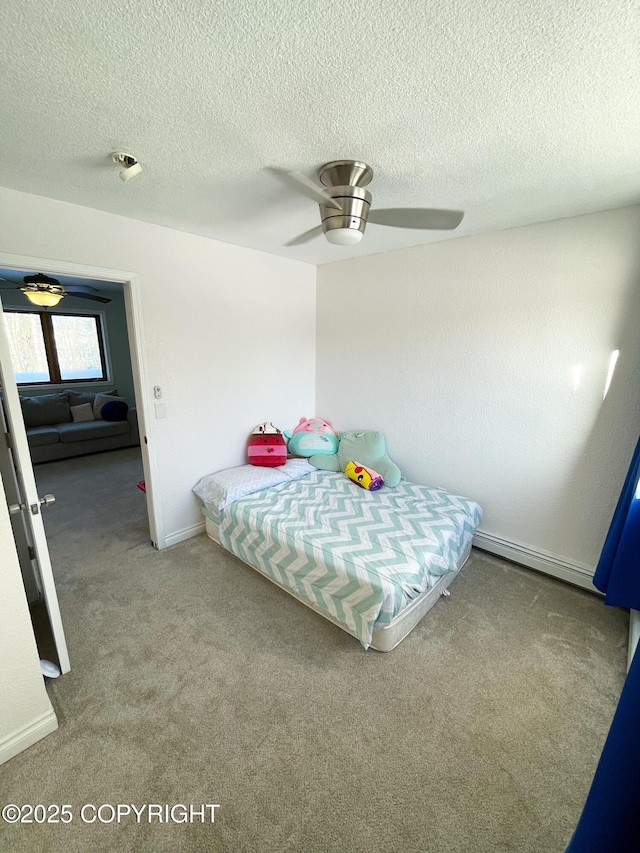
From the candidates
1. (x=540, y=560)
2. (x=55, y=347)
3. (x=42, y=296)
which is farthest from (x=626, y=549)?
(x=55, y=347)

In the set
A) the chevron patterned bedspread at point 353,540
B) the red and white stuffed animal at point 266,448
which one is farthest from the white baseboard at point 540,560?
the red and white stuffed animal at point 266,448

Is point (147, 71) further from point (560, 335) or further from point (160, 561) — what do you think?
point (160, 561)

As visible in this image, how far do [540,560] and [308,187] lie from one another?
2816 mm

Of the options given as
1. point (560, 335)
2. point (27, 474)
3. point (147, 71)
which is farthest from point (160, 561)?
point (560, 335)

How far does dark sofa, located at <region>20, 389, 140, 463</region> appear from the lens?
4.83 m

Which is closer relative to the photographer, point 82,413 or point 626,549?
point 626,549

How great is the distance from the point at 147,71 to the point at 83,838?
2.51m

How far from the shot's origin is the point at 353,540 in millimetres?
2137

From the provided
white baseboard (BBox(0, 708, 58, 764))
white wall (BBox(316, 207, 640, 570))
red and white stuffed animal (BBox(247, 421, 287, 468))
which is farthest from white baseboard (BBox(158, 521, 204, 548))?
white wall (BBox(316, 207, 640, 570))

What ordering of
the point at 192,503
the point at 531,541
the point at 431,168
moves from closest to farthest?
the point at 431,168
the point at 531,541
the point at 192,503

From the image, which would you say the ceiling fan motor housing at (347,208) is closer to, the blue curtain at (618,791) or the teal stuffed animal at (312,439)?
the blue curtain at (618,791)

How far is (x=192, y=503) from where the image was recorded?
2.98 metres

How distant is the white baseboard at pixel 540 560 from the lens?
2.36 meters

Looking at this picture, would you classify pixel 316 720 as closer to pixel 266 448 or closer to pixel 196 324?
pixel 266 448
